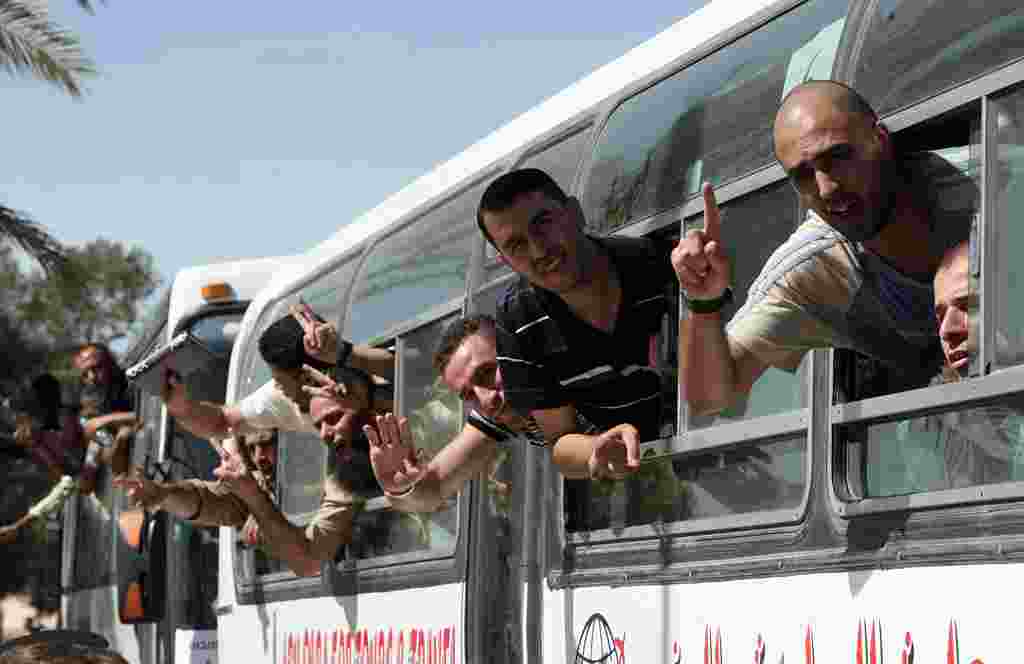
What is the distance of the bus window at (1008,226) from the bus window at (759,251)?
2.42ft

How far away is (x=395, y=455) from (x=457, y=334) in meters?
0.43

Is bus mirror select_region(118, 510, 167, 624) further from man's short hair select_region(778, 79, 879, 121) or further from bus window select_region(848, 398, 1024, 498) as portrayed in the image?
man's short hair select_region(778, 79, 879, 121)

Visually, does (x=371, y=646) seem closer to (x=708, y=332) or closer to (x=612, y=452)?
(x=612, y=452)

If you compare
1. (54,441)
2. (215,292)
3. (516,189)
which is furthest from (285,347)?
(54,441)

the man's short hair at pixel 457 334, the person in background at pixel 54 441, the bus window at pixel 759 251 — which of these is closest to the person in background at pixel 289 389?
the man's short hair at pixel 457 334

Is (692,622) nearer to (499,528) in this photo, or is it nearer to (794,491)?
(794,491)

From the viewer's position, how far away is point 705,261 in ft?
13.7

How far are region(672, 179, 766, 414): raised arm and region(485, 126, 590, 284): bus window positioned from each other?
1.54m

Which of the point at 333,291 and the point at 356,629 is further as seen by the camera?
the point at 333,291

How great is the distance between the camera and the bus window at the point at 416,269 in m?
6.98

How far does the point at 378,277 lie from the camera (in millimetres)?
8047

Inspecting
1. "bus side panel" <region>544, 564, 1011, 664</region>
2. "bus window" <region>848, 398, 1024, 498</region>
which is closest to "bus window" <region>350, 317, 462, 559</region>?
"bus side panel" <region>544, 564, 1011, 664</region>

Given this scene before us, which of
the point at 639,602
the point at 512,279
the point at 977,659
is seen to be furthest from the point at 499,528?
the point at 977,659

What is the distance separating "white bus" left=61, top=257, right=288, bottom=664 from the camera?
35.1 feet
